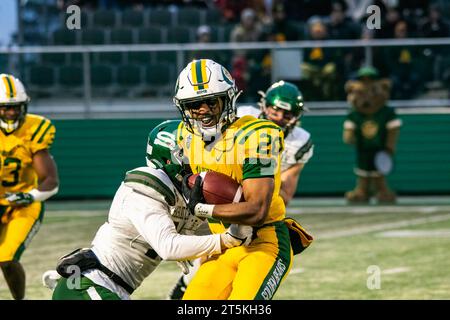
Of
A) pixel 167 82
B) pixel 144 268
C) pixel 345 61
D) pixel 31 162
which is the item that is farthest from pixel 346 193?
pixel 144 268

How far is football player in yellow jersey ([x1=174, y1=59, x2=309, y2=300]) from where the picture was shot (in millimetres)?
5574

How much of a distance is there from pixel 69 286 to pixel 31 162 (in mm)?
3176

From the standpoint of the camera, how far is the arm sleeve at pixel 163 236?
552cm

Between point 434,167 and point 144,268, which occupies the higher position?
point 144,268

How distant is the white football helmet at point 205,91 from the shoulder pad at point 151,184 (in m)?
0.40

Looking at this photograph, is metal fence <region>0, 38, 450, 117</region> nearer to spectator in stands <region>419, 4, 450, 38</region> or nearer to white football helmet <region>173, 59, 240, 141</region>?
spectator in stands <region>419, 4, 450, 38</region>

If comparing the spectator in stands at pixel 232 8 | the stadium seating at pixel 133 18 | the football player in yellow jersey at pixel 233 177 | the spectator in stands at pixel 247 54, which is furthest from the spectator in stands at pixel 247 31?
the football player in yellow jersey at pixel 233 177

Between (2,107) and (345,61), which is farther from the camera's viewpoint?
(345,61)

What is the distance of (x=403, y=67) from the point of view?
14961mm

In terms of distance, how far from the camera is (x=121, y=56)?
1502cm
